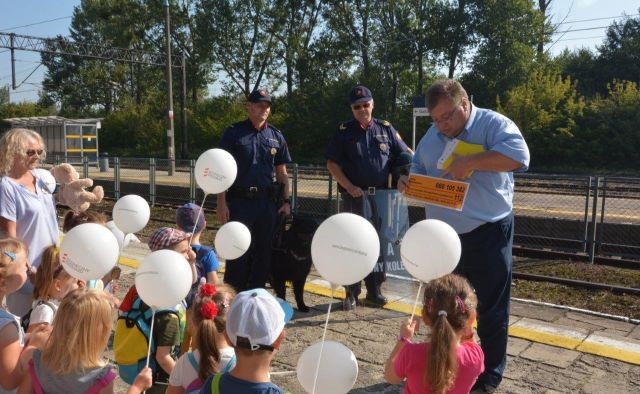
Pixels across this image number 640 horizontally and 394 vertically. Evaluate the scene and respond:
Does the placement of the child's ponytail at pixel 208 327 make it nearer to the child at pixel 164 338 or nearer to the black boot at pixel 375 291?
the child at pixel 164 338

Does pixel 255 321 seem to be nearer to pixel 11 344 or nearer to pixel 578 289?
pixel 11 344

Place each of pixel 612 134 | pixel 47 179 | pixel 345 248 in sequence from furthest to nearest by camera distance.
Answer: pixel 612 134, pixel 47 179, pixel 345 248

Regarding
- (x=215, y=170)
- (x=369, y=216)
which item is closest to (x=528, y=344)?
(x=369, y=216)

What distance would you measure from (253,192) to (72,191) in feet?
4.76

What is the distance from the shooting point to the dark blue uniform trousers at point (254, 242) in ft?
16.2

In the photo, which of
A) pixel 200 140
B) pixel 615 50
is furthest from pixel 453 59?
pixel 200 140

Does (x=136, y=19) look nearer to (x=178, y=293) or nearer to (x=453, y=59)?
(x=453, y=59)

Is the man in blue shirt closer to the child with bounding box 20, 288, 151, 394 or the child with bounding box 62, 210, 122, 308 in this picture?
the child with bounding box 20, 288, 151, 394

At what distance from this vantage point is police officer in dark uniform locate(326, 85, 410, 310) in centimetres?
504

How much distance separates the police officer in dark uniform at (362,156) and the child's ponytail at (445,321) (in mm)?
2511

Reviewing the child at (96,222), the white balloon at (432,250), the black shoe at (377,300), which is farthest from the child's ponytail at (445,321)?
the black shoe at (377,300)

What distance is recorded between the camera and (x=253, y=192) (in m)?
4.92

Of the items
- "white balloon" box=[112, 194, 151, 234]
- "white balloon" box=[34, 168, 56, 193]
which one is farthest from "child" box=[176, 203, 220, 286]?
"white balloon" box=[34, 168, 56, 193]

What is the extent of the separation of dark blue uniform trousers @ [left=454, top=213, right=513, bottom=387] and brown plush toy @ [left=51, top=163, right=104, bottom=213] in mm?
2894
